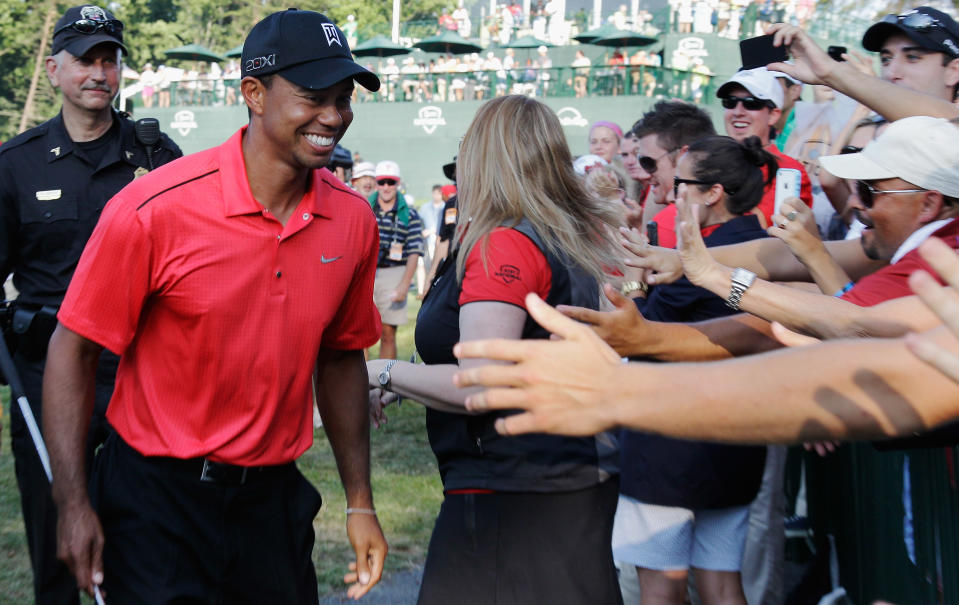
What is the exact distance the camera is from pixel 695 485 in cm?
378

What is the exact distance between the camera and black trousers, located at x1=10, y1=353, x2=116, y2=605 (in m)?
3.78

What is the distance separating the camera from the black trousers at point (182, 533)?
9.44 ft

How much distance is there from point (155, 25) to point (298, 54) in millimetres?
56631

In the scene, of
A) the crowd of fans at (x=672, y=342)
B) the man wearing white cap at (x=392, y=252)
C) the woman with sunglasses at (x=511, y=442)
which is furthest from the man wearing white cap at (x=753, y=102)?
the man wearing white cap at (x=392, y=252)

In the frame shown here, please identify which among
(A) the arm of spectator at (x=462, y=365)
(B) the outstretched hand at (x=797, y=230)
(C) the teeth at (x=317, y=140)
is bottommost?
(A) the arm of spectator at (x=462, y=365)

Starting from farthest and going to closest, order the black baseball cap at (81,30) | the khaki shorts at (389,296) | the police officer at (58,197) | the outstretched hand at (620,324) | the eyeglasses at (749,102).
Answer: the khaki shorts at (389,296)
the eyeglasses at (749,102)
the black baseball cap at (81,30)
the police officer at (58,197)
the outstretched hand at (620,324)

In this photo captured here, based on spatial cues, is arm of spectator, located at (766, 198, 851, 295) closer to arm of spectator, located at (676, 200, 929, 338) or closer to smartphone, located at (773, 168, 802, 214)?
arm of spectator, located at (676, 200, 929, 338)

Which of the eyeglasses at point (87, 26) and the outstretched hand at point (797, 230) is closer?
the outstretched hand at point (797, 230)

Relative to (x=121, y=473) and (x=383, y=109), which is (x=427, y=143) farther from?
(x=121, y=473)

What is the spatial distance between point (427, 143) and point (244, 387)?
3050cm

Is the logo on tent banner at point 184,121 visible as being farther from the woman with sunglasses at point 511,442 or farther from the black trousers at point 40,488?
the woman with sunglasses at point 511,442

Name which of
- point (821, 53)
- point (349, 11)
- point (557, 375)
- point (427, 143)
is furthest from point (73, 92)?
point (349, 11)

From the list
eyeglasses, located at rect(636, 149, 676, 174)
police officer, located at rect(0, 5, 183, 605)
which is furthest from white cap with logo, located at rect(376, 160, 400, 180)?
police officer, located at rect(0, 5, 183, 605)

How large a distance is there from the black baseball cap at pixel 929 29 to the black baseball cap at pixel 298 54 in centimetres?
260
